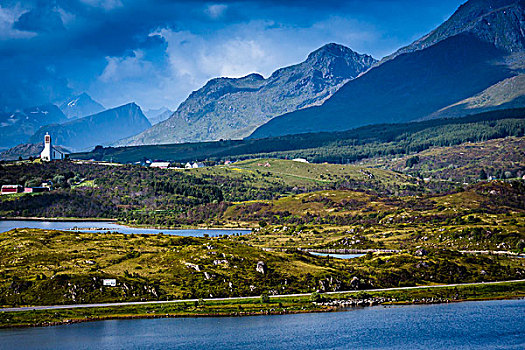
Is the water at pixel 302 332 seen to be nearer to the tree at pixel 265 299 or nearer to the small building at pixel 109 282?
the tree at pixel 265 299

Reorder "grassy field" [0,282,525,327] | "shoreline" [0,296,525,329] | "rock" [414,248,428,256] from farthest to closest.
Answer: "rock" [414,248,428,256] → "grassy field" [0,282,525,327] → "shoreline" [0,296,525,329]

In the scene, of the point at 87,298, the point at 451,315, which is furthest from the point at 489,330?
the point at 87,298

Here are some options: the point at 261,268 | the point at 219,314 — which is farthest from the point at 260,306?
the point at 261,268

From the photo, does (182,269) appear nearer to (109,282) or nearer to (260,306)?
(109,282)

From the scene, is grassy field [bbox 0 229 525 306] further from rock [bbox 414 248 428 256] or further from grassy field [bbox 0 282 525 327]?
grassy field [bbox 0 282 525 327]

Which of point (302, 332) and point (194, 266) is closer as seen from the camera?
point (302, 332)

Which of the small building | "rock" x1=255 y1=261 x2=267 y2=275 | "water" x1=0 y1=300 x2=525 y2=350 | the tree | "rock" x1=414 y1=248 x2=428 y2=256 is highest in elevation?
the small building

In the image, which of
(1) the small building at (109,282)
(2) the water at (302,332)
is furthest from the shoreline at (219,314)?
(1) the small building at (109,282)

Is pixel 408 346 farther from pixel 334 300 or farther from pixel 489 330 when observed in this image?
pixel 334 300

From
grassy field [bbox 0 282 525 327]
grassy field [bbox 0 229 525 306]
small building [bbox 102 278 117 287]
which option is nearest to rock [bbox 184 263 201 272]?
grassy field [bbox 0 229 525 306]
